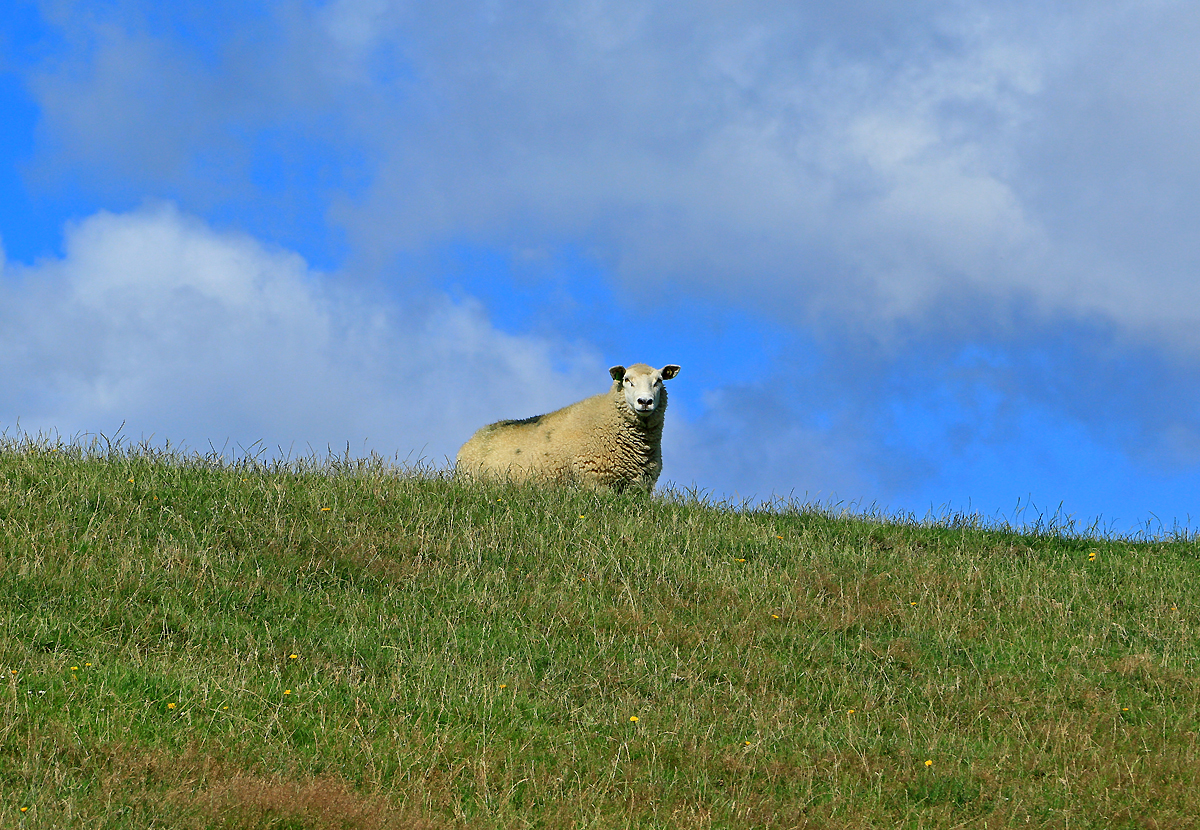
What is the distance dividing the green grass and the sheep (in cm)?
191

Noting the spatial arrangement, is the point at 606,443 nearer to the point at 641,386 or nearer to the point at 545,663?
the point at 641,386

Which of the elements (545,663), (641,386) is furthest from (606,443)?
(545,663)

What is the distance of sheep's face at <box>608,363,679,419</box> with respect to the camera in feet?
56.3

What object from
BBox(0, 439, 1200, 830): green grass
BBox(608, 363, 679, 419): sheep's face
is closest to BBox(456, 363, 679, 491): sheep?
BBox(608, 363, 679, 419): sheep's face

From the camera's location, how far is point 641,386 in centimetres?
1753

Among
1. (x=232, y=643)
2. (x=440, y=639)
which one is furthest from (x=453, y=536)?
(x=232, y=643)

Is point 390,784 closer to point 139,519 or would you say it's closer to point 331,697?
point 331,697

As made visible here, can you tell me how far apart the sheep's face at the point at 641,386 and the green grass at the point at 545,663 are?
6.07ft

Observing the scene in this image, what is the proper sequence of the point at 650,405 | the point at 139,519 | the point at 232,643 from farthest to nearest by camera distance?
the point at 650,405
the point at 139,519
the point at 232,643

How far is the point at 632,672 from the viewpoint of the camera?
10180mm

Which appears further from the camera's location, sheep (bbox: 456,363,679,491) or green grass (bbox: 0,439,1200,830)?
sheep (bbox: 456,363,679,491)

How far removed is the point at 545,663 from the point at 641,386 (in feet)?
25.6

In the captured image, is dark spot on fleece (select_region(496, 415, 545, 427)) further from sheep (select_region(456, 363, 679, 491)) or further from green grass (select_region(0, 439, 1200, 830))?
green grass (select_region(0, 439, 1200, 830))

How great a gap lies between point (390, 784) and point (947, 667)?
5.86 metres
